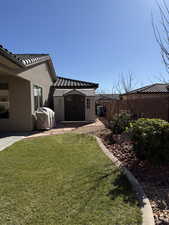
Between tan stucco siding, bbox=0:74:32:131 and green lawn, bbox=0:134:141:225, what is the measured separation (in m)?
4.29

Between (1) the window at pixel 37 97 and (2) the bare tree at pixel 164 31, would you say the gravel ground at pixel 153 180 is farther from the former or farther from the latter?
(1) the window at pixel 37 97

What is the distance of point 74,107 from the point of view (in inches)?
523

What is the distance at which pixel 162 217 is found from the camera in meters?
2.28

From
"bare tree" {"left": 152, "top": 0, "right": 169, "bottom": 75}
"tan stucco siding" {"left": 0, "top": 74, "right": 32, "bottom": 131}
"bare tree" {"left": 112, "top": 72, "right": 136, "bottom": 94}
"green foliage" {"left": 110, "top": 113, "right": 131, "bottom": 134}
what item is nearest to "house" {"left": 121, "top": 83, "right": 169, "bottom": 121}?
"green foliage" {"left": 110, "top": 113, "right": 131, "bottom": 134}

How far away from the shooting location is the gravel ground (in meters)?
2.40

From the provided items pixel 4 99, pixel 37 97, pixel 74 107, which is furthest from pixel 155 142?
pixel 74 107

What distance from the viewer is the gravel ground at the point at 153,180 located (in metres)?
2.40

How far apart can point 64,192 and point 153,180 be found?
1.93 m

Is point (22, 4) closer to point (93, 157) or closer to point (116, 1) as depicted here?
point (116, 1)

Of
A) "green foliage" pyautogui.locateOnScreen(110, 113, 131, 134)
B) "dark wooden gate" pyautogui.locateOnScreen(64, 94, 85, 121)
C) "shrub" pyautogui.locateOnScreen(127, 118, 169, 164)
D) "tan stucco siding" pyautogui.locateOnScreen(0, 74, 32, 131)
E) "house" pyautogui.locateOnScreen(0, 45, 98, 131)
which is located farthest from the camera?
"dark wooden gate" pyautogui.locateOnScreen(64, 94, 85, 121)

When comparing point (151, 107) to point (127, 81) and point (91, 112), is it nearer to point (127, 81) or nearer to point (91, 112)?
point (91, 112)

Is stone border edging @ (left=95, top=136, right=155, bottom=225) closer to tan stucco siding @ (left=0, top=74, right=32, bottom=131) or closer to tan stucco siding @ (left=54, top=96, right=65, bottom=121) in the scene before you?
tan stucco siding @ (left=0, top=74, right=32, bottom=131)

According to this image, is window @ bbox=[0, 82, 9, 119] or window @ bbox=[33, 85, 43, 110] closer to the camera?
window @ bbox=[0, 82, 9, 119]

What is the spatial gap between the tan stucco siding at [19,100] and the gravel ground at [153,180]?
18.7ft
